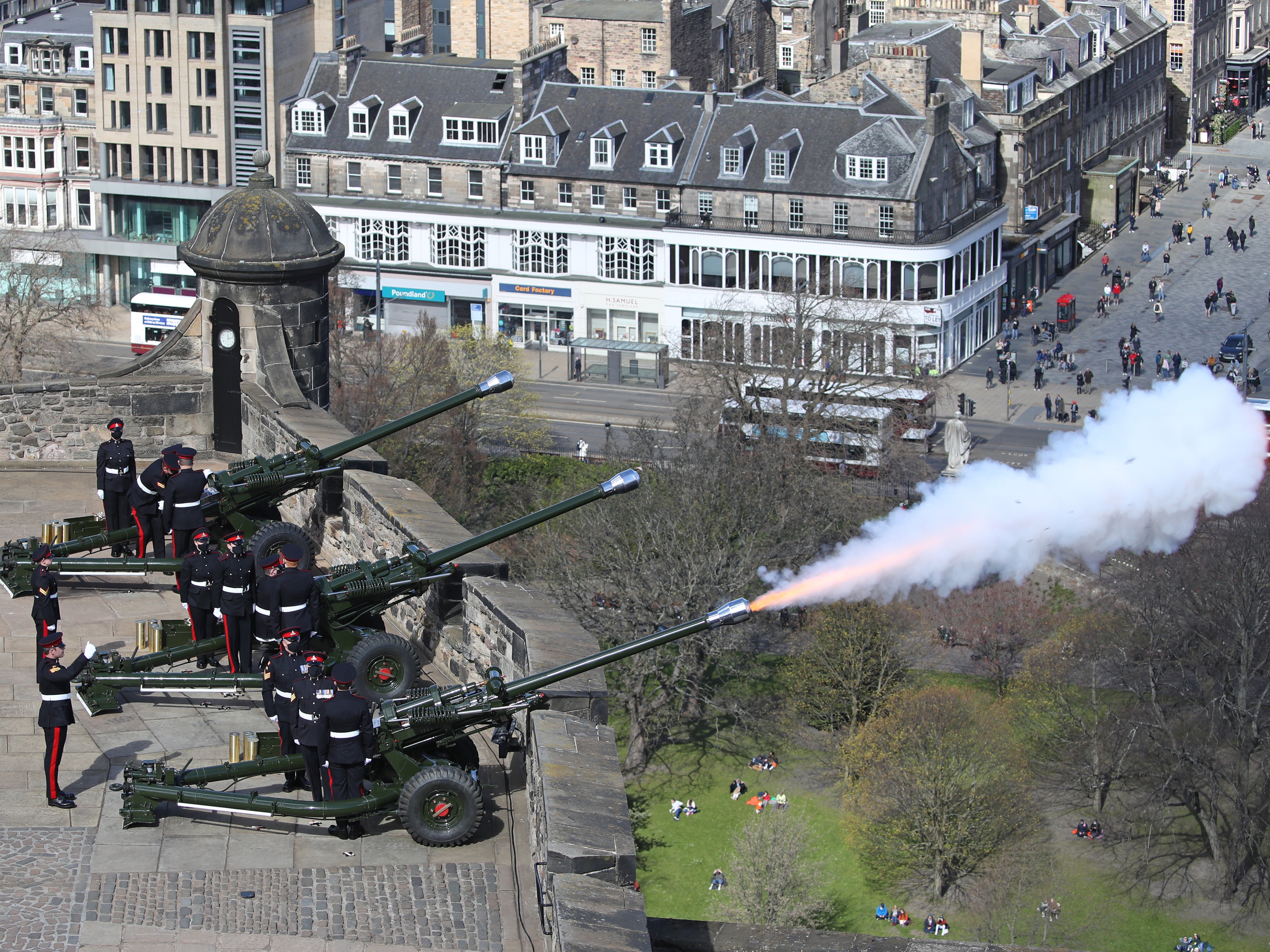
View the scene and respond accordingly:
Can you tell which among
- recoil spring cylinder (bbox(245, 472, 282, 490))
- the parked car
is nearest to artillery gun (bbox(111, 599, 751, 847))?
recoil spring cylinder (bbox(245, 472, 282, 490))

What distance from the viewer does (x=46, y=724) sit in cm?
Result: 1691

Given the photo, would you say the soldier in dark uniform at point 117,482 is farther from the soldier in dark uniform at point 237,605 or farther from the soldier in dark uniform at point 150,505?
the soldier in dark uniform at point 237,605

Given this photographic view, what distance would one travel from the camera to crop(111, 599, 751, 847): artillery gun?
1617cm

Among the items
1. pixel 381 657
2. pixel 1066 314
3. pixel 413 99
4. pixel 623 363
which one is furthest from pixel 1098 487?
pixel 413 99

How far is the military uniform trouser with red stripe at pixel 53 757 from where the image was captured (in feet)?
55.1

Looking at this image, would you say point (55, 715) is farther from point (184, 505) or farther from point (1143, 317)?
point (1143, 317)

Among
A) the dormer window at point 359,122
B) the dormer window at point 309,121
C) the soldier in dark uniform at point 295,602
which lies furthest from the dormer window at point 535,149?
the soldier in dark uniform at point 295,602

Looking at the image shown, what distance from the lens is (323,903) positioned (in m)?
15.5

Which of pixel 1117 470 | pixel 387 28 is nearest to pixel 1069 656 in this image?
pixel 1117 470

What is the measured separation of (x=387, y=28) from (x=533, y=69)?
2440 cm

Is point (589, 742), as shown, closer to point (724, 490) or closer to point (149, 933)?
point (149, 933)

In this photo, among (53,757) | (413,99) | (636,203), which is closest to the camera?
Answer: (53,757)

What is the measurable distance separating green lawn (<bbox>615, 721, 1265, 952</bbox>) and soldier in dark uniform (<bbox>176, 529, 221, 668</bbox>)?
33.1 meters

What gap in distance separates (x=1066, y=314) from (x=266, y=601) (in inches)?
3372
